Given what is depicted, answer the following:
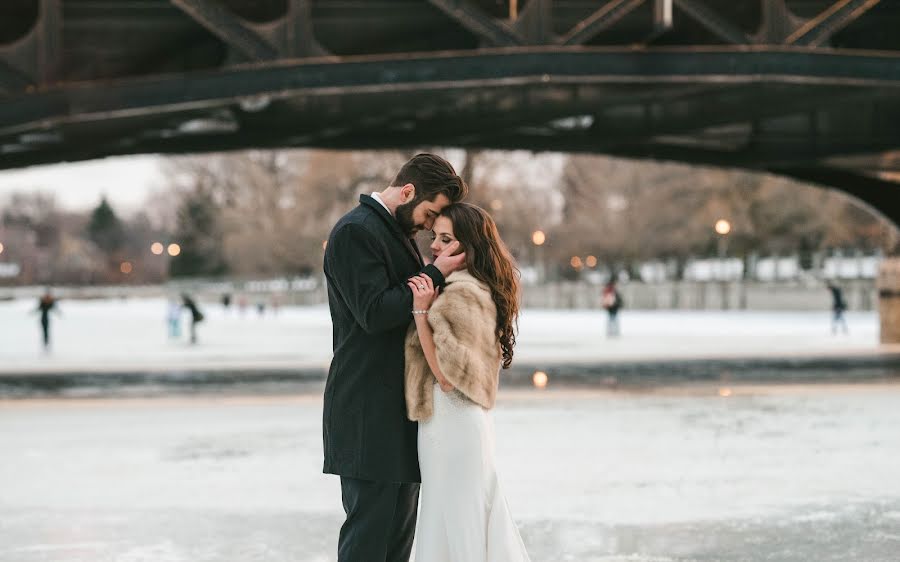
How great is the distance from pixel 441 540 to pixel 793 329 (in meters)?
36.4

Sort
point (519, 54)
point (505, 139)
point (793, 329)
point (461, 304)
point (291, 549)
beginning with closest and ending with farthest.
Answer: point (461, 304)
point (291, 549)
point (519, 54)
point (505, 139)
point (793, 329)

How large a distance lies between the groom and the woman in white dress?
6cm

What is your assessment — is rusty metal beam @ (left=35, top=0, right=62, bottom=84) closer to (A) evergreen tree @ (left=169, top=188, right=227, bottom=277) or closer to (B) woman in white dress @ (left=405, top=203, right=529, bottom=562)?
(B) woman in white dress @ (left=405, top=203, right=529, bottom=562)

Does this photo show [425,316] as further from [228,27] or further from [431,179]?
[228,27]

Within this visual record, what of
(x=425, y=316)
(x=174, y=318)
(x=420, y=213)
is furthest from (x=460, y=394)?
(x=174, y=318)

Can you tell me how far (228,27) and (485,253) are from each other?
32.9 ft

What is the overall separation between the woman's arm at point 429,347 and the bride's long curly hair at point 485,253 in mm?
257

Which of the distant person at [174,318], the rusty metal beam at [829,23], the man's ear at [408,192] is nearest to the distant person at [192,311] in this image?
the distant person at [174,318]

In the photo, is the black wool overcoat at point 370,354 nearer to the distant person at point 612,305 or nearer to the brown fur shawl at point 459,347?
the brown fur shawl at point 459,347

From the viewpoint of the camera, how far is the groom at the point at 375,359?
4.48 m

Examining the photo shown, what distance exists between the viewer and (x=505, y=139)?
885 inches

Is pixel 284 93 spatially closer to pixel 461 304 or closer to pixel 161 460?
pixel 161 460

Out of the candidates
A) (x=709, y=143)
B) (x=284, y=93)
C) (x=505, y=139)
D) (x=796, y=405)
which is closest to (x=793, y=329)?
(x=709, y=143)

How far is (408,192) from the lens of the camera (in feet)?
15.0
